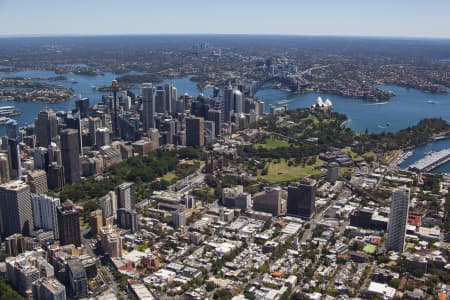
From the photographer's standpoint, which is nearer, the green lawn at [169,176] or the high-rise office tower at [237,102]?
the green lawn at [169,176]

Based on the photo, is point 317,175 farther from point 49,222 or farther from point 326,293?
point 49,222

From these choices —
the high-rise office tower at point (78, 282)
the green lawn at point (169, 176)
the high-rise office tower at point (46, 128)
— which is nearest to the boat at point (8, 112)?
the high-rise office tower at point (46, 128)

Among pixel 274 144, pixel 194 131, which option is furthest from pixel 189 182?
pixel 274 144

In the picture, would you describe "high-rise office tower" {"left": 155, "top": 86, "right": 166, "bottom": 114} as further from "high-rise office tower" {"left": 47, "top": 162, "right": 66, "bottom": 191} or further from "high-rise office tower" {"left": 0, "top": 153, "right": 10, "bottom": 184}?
"high-rise office tower" {"left": 0, "top": 153, "right": 10, "bottom": 184}

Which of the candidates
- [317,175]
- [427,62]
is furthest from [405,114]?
[427,62]

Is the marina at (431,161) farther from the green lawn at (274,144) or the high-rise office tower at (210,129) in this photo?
the high-rise office tower at (210,129)

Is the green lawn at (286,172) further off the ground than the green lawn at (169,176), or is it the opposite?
the green lawn at (286,172)
